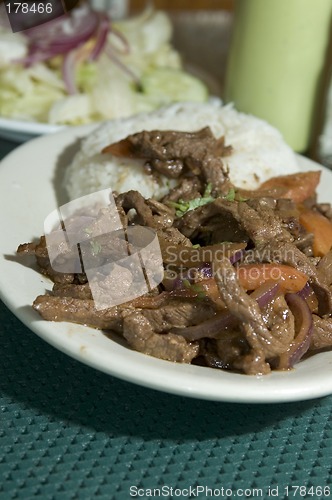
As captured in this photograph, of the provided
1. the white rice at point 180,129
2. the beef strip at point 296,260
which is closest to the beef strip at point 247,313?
the beef strip at point 296,260

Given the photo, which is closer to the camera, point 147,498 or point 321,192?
point 147,498

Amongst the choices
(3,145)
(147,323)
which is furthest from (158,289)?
(3,145)

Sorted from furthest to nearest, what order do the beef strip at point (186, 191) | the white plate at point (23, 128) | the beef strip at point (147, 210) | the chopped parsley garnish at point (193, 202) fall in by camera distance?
the white plate at point (23, 128) → the beef strip at point (186, 191) → the chopped parsley garnish at point (193, 202) → the beef strip at point (147, 210)

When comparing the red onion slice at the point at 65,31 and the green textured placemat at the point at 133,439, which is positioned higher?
the red onion slice at the point at 65,31

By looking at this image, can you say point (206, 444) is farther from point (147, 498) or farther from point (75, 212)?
point (75, 212)

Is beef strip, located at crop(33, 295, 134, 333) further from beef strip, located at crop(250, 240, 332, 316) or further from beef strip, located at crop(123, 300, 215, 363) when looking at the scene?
beef strip, located at crop(250, 240, 332, 316)

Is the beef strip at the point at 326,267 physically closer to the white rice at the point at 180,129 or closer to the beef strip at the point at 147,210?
the beef strip at the point at 147,210

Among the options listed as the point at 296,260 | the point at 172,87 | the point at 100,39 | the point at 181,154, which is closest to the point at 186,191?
the point at 181,154
